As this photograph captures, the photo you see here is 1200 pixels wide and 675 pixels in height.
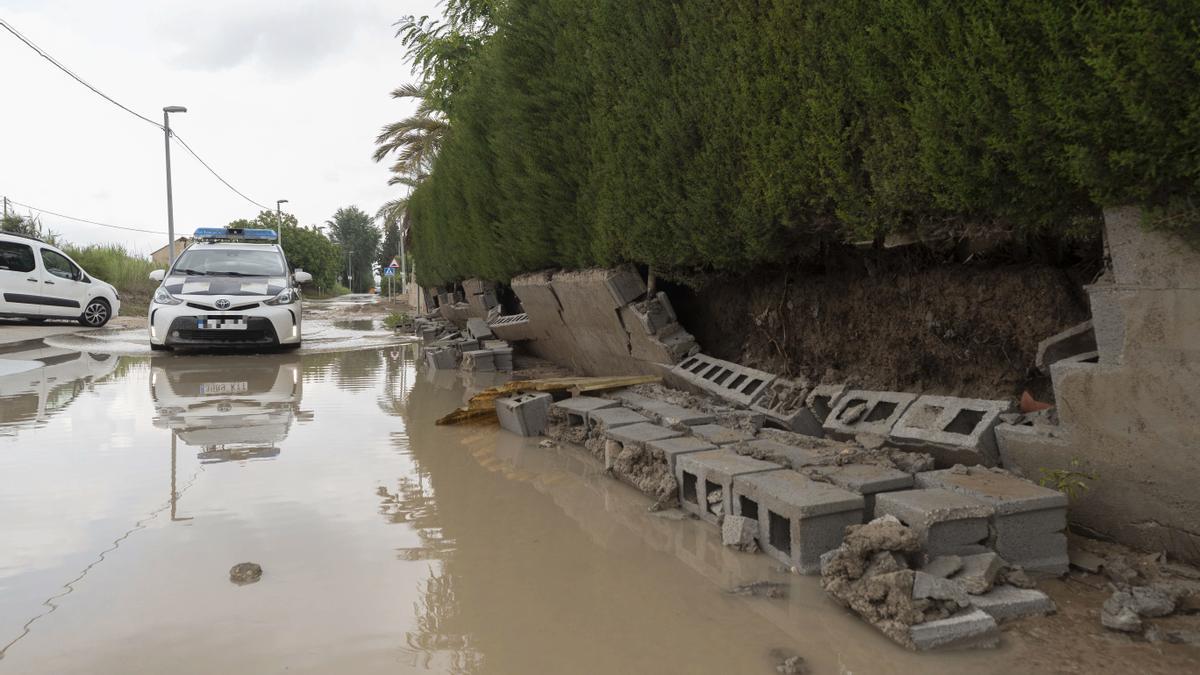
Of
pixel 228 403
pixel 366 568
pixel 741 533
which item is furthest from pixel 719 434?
pixel 228 403

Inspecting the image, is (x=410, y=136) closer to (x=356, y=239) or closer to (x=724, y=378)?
(x=724, y=378)

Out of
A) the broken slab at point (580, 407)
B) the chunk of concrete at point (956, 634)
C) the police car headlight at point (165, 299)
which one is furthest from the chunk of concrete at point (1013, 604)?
the police car headlight at point (165, 299)

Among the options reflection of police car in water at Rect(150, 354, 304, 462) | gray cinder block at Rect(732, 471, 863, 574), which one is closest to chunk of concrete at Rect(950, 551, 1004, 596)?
gray cinder block at Rect(732, 471, 863, 574)

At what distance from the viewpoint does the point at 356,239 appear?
11119 centimetres

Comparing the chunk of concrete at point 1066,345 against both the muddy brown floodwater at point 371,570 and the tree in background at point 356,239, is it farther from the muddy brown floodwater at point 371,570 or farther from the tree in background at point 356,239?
the tree in background at point 356,239

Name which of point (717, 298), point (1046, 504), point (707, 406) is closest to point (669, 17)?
point (717, 298)

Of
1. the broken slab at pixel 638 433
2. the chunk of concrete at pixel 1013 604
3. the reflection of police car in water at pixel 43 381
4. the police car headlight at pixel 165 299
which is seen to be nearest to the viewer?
the chunk of concrete at pixel 1013 604

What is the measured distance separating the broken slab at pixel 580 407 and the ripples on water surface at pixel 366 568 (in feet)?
1.39

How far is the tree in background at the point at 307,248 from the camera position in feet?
238

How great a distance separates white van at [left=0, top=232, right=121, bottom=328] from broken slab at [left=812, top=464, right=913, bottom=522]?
1917 cm

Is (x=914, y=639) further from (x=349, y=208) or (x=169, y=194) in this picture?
(x=349, y=208)

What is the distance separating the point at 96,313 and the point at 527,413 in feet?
57.5

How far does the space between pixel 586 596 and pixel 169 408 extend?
6141mm

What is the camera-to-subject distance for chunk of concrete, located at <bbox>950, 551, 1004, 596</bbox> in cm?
291
